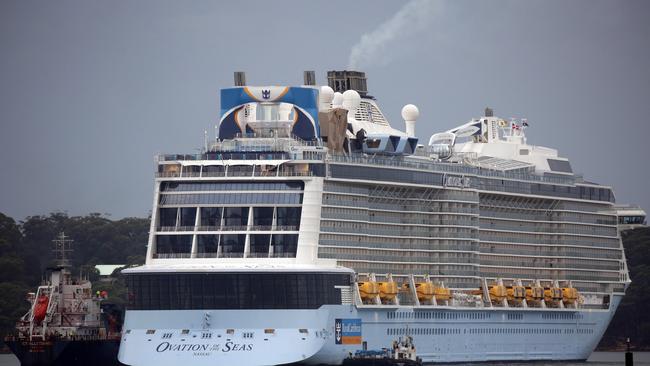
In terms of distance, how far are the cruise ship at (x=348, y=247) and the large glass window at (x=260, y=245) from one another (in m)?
0.09

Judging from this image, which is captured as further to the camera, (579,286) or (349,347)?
(579,286)

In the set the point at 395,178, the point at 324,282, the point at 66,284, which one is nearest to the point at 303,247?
the point at 324,282

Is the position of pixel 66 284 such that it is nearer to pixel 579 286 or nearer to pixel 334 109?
pixel 334 109

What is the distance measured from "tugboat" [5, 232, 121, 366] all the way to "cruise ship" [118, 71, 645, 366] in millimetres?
12622

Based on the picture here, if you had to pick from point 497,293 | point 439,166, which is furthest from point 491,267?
point 439,166

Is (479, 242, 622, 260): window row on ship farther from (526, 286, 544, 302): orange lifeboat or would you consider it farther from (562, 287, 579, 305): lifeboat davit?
(526, 286, 544, 302): orange lifeboat

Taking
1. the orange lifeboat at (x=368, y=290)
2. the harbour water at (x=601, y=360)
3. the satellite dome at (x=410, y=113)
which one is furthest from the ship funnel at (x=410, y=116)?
the orange lifeboat at (x=368, y=290)

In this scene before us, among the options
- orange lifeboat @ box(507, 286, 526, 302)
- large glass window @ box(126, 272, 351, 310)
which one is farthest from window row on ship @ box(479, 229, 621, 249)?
large glass window @ box(126, 272, 351, 310)

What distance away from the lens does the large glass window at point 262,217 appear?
12362 centimetres

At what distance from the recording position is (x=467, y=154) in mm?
150875

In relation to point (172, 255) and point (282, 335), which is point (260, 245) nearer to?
point (172, 255)

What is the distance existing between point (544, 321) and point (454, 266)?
10910 millimetres

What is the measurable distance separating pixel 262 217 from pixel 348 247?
7.11 meters

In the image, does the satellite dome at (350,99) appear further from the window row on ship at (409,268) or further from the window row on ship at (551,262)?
the window row on ship at (551,262)
